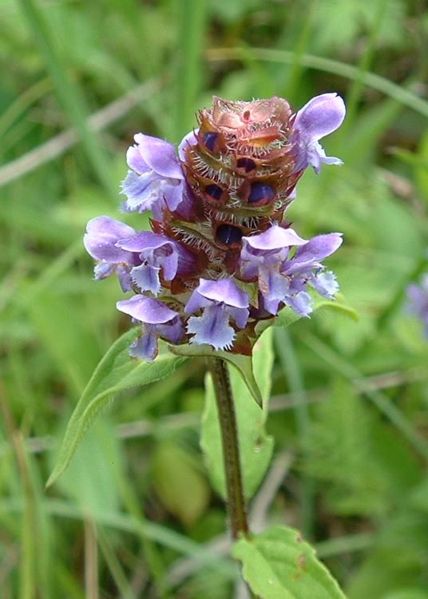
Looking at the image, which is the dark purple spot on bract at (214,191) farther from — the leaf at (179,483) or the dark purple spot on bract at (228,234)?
the leaf at (179,483)

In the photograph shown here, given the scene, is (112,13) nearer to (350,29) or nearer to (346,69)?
(350,29)

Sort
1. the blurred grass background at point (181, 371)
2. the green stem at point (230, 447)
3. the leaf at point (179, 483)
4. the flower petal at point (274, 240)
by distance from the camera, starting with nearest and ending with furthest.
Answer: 1. the flower petal at point (274, 240)
2. the green stem at point (230, 447)
3. the blurred grass background at point (181, 371)
4. the leaf at point (179, 483)

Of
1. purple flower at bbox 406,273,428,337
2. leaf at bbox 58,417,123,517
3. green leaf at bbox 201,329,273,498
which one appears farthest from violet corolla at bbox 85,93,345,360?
purple flower at bbox 406,273,428,337

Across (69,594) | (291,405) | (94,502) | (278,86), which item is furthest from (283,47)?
(69,594)

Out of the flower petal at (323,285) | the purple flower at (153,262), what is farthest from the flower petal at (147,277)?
the flower petal at (323,285)

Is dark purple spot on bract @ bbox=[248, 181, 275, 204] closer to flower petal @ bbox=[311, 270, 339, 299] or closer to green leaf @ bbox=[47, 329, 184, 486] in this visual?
flower petal @ bbox=[311, 270, 339, 299]

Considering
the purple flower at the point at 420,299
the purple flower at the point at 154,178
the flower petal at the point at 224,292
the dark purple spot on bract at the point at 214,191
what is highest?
the purple flower at the point at 420,299

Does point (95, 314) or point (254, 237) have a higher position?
point (95, 314)
